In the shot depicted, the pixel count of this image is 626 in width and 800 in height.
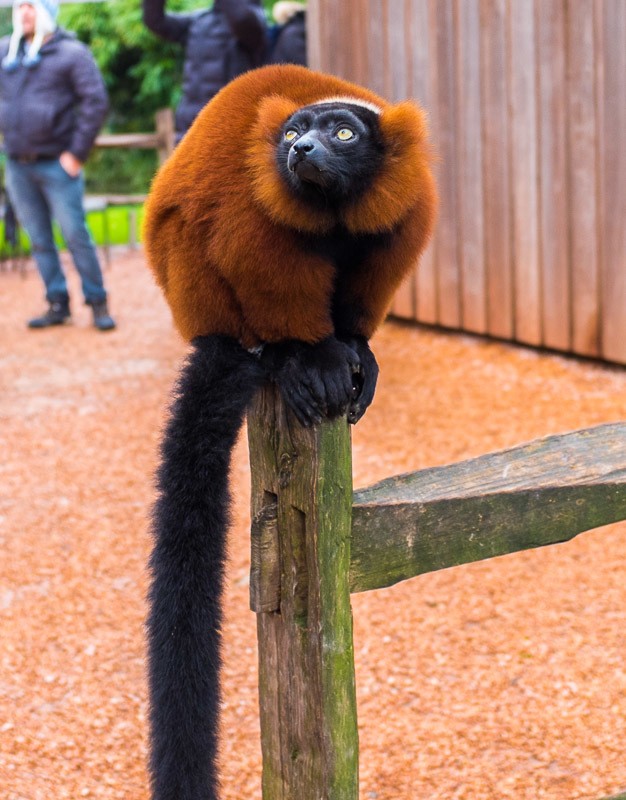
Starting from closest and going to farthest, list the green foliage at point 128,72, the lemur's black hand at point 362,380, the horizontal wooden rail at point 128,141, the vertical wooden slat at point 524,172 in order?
the lemur's black hand at point 362,380, the vertical wooden slat at point 524,172, the horizontal wooden rail at point 128,141, the green foliage at point 128,72

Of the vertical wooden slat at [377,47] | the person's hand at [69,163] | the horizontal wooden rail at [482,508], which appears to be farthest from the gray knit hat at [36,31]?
the horizontal wooden rail at [482,508]

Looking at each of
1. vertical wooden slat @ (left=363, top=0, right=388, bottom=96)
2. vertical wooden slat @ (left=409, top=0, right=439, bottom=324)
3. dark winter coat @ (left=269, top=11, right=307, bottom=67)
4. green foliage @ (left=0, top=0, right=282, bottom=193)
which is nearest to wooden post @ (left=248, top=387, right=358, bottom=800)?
vertical wooden slat @ (left=409, top=0, right=439, bottom=324)

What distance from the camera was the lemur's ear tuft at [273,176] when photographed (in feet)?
7.90

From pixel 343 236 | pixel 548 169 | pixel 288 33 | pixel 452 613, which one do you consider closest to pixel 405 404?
pixel 548 169

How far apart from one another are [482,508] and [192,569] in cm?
61

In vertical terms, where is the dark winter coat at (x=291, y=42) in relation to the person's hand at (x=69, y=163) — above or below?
above

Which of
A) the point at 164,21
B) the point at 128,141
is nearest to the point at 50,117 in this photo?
the point at 164,21

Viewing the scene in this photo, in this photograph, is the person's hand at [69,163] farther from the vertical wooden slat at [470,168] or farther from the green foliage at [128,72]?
the green foliage at [128,72]

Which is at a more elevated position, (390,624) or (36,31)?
(36,31)

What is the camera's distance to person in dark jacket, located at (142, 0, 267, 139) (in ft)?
21.7

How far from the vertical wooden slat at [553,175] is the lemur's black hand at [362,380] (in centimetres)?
365

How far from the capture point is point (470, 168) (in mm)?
6586

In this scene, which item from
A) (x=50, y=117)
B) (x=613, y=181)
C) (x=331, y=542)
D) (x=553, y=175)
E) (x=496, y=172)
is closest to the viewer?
(x=331, y=542)

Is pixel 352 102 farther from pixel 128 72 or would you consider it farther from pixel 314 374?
pixel 128 72
